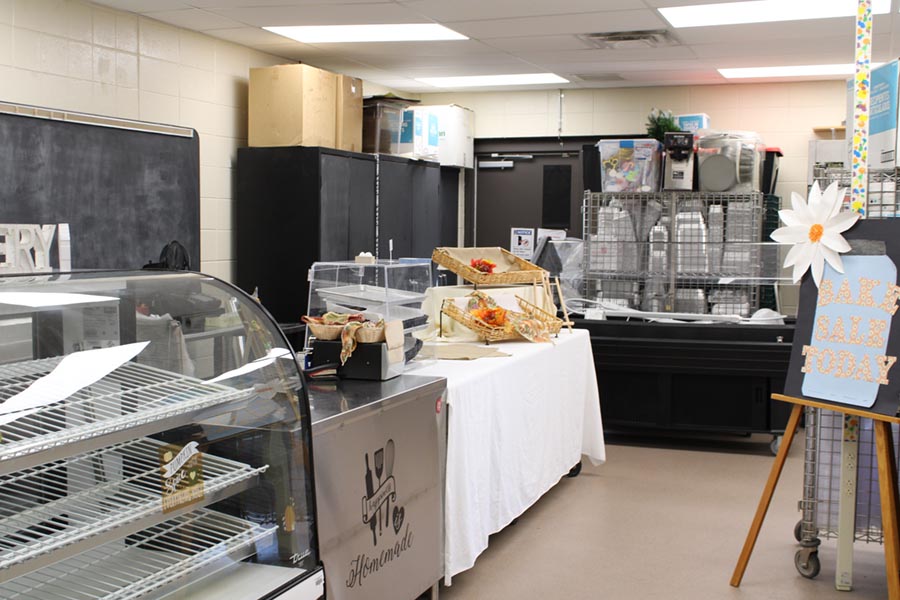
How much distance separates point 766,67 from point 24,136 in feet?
18.1

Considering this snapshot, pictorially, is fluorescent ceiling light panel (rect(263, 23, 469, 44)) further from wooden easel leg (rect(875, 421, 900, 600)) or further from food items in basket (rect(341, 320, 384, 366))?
wooden easel leg (rect(875, 421, 900, 600))

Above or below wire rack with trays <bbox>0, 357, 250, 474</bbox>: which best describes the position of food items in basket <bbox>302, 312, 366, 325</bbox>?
above

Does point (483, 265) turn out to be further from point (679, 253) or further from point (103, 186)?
point (679, 253)

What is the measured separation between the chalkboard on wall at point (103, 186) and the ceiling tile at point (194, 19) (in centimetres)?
102

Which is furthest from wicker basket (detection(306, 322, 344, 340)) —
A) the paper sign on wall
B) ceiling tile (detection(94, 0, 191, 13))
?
the paper sign on wall

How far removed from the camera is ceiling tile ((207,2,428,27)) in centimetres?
529

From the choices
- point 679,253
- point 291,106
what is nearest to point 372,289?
point 291,106

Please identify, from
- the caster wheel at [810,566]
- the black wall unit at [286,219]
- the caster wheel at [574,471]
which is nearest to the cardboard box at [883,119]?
the caster wheel at [810,566]

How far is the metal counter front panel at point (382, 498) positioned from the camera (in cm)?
258

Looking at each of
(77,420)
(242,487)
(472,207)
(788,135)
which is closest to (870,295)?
(242,487)

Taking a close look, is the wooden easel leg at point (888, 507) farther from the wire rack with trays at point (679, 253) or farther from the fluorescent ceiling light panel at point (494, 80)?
the fluorescent ceiling light panel at point (494, 80)

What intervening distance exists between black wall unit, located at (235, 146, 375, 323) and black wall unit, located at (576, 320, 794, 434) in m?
1.91

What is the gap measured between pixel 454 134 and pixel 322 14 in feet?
10.2

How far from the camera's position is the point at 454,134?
8469mm
